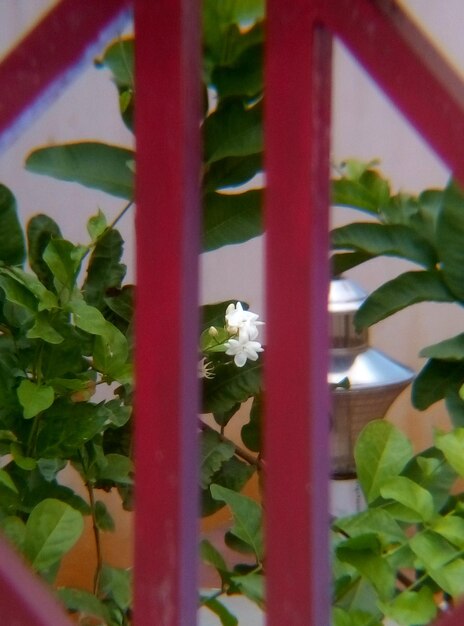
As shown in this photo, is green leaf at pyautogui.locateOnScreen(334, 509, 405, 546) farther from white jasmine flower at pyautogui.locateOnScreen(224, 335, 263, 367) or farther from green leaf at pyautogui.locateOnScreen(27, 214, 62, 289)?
green leaf at pyautogui.locateOnScreen(27, 214, 62, 289)

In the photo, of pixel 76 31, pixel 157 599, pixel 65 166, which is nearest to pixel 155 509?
pixel 157 599

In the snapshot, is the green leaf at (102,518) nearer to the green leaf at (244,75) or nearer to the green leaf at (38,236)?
the green leaf at (38,236)

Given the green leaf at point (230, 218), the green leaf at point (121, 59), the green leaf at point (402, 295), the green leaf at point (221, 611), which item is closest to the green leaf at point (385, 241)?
the green leaf at point (402, 295)

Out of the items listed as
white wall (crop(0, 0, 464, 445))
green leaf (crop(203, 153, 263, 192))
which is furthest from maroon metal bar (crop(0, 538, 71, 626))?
white wall (crop(0, 0, 464, 445))

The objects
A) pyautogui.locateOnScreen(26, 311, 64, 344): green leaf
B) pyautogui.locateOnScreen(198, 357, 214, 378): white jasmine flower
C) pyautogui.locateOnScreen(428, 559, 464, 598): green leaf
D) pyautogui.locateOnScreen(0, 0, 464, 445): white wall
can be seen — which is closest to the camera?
pyautogui.locateOnScreen(428, 559, 464, 598): green leaf

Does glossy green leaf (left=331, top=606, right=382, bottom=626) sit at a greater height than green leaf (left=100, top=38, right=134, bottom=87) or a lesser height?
lesser

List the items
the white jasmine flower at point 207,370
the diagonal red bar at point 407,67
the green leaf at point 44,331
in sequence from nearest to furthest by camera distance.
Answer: the diagonal red bar at point 407,67 → the green leaf at point 44,331 → the white jasmine flower at point 207,370
